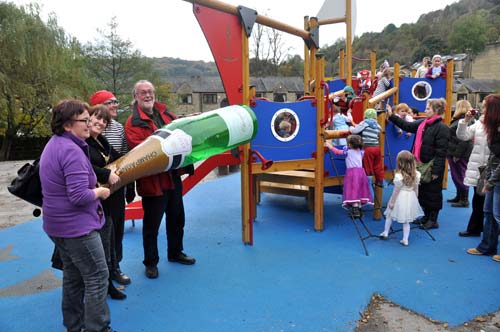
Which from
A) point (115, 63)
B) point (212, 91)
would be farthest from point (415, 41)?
point (115, 63)

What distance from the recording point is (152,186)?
3502 mm

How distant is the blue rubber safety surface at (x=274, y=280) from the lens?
3.02 meters

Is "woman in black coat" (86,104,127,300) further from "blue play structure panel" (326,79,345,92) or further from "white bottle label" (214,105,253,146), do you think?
"blue play structure panel" (326,79,345,92)

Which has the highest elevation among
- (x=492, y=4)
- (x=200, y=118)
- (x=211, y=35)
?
(x=492, y=4)

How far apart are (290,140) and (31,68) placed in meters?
20.6

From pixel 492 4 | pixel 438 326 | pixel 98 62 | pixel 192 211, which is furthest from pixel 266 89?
pixel 492 4

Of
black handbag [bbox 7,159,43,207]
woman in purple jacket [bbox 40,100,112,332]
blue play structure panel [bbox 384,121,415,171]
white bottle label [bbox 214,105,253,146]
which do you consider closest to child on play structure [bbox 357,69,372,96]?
blue play structure panel [bbox 384,121,415,171]

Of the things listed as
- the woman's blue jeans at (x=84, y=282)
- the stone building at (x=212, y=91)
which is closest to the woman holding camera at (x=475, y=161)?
the woman's blue jeans at (x=84, y=282)

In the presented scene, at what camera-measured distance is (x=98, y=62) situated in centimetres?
3447

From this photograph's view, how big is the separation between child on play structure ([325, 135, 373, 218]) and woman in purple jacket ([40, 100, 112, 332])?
11.3ft

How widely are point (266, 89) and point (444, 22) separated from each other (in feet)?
171

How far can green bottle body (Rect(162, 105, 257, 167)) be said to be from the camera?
3492 mm

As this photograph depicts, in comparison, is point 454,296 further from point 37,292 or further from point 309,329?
point 37,292

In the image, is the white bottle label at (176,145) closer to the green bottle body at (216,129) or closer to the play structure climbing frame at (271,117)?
the green bottle body at (216,129)
